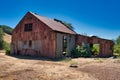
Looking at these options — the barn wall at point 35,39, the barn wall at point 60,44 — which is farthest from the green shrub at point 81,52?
the barn wall at point 35,39

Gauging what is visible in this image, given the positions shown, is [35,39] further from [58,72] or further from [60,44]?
[58,72]

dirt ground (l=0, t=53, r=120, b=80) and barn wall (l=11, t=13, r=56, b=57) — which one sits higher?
barn wall (l=11, t=13, r=56, b=57)

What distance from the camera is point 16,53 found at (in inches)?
1118

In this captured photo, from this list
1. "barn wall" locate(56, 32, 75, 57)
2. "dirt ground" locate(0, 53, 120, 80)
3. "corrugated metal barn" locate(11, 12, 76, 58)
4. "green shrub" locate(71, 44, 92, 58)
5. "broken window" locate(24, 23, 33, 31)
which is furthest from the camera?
"broken window" locate(24, 23, 33, 31)

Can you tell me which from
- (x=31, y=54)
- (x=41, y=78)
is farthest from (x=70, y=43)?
(x=41, y=78)

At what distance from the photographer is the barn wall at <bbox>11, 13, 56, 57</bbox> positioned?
23.8m

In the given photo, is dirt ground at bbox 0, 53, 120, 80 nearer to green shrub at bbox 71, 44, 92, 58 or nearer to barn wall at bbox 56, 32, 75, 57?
barn wall at bbox 56, 32, 75, 57

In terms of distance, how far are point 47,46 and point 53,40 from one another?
1.39m

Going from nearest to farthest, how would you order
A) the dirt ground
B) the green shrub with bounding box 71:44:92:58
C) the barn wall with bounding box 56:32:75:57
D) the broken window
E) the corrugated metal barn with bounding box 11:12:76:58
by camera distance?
the dirt ground < the corrugated metal barn with bounding box 11:12:76:58 < the barn wall with bounding box 56:32:75:57 < the green shrub with bounding box 71:44:92:58 < the broken window

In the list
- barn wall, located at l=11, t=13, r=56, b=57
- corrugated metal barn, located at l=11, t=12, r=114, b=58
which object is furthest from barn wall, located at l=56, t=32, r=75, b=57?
barn wall, located at l=11, t=13, r=56, b=57

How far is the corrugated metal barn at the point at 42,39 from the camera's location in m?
23.9

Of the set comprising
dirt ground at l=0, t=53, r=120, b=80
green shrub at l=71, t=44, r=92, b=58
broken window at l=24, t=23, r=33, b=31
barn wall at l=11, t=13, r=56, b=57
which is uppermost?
broken window at l=24, t=23, r=33, b=31

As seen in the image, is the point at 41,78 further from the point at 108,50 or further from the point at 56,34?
the point at 108,50

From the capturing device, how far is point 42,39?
24.8 metres
